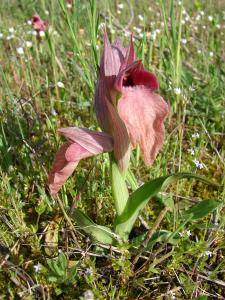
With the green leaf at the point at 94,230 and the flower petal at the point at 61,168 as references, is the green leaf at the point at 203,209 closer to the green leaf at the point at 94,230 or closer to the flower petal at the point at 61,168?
the green leaf at the point at 94,230

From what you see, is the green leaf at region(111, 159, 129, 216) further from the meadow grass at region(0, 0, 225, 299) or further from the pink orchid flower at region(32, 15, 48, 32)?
the pink orchid flower at region(32, 15, 48, 32)

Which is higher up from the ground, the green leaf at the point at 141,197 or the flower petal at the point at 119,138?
the flower petal at the point at 119,138

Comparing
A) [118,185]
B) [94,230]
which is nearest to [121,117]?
[118,185]

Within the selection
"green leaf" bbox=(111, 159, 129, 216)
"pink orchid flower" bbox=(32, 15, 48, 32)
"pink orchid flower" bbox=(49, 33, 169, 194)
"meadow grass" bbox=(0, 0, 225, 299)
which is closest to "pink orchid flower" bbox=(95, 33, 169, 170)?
"pink orchid flower" bbox=(49, 33, 169, 194)

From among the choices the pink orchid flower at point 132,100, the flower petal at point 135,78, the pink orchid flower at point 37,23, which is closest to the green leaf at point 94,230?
the pink orchid flower at point 132,100

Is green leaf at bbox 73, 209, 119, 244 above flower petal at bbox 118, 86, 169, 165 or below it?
below

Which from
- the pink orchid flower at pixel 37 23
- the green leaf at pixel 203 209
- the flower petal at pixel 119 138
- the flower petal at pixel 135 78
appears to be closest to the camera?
the flower petal at pixel 135 78

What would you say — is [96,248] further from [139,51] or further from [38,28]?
[38,28]
